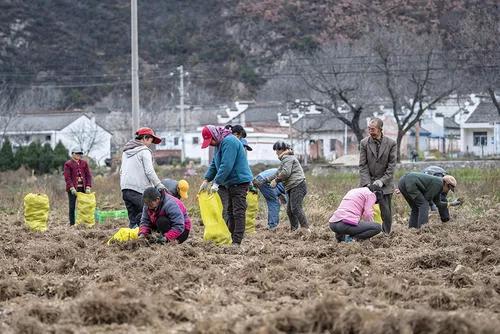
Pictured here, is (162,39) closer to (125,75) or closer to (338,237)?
(125,75)

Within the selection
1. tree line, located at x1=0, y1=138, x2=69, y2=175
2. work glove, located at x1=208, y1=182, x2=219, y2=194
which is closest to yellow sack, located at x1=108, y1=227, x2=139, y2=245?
work glove, located at x1=208, y1=182, x2=219, y2=194

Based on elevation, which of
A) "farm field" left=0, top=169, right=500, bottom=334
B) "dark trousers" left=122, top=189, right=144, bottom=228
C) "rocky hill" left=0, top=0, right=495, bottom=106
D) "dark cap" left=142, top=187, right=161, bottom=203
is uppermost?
"rocky hill" left=0, top=0, right=495, bottom=106

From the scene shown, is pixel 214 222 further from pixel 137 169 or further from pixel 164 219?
pixel 137 169

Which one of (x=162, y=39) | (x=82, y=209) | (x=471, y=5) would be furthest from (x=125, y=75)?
(x=82, y=209)

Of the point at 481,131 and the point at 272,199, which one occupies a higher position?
the point at 481,131

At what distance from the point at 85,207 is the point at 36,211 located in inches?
44.0

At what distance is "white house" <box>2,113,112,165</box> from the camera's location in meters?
63.7

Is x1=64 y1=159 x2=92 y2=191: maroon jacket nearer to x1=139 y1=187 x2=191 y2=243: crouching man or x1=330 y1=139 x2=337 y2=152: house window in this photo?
x1=139 y1=187 x2=191 y2=243: crouching man

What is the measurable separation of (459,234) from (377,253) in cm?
235

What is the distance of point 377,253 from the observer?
32.0 ft

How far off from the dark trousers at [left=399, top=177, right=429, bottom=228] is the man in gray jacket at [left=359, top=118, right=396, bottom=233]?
1.46ft

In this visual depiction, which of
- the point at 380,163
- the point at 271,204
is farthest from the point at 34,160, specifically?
the point at 380,163

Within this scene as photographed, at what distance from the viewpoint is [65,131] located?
6569 cm

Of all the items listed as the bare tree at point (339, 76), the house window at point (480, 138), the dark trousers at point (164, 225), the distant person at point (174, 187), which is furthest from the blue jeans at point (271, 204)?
the house window at point (480, 138)
